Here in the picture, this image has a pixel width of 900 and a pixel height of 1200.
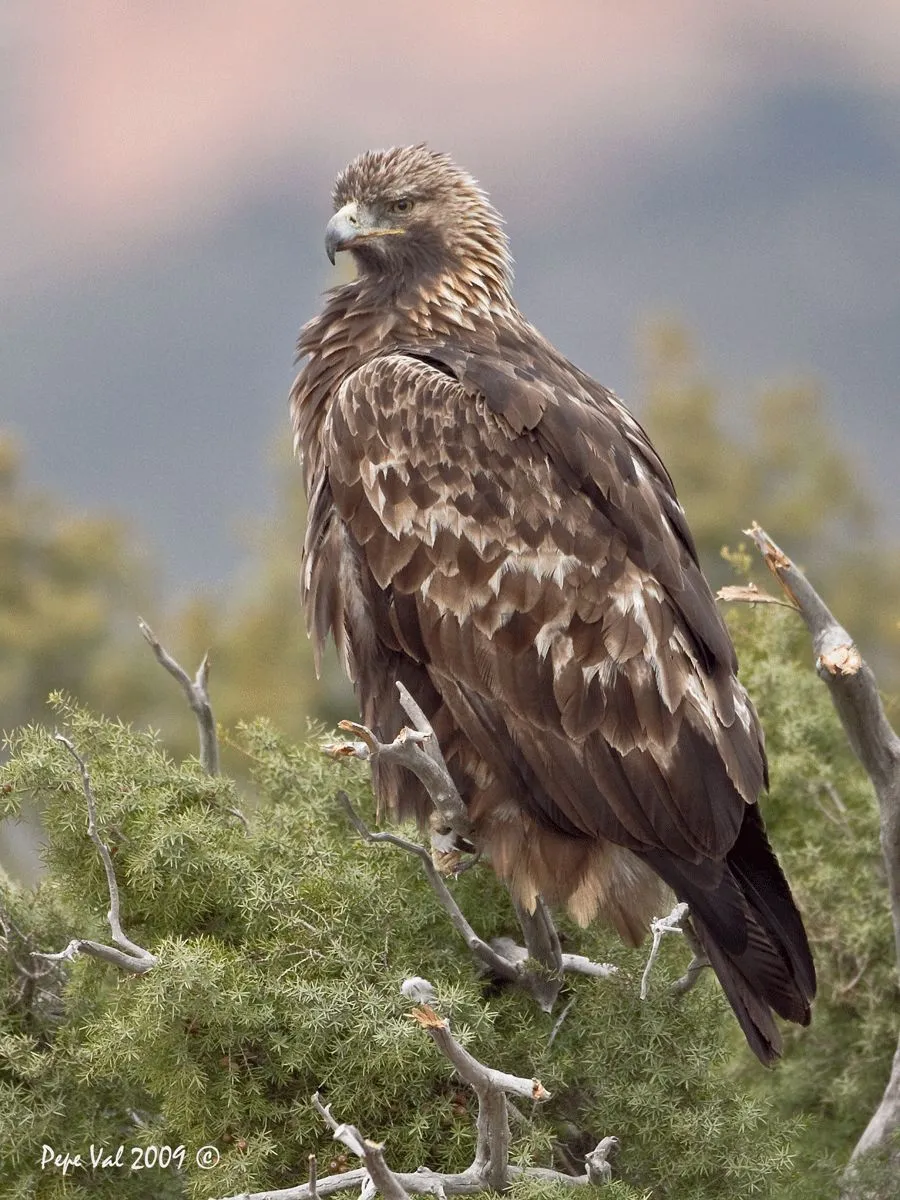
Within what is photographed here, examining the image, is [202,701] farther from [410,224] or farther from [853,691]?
[853,691]

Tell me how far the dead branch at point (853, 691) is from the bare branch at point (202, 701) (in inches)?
87.6

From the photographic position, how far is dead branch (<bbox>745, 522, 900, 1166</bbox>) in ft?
17.1

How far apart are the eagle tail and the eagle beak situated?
2.87 metres

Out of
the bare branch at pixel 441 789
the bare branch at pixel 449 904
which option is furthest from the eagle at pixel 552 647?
the bare branch at pixel 449 904

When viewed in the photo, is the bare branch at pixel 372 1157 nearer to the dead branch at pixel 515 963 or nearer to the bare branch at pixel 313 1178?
the bare branch at pixel 313 1178

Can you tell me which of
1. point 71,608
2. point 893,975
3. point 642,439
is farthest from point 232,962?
point 71,608

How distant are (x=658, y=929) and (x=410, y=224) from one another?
3.18m

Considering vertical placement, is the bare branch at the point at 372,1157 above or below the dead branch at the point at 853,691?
below

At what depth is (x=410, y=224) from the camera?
261 inches

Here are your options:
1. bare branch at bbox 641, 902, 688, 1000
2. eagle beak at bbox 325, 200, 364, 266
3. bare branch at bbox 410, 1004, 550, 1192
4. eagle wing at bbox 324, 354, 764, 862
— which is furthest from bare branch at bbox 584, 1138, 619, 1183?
eagle beak at bbox 325, 200, 364, 266

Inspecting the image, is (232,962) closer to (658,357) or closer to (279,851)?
(279,851)

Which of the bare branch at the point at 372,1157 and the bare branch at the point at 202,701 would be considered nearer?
the bare branch at the point at 372,1157

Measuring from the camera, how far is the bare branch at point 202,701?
234 inches
